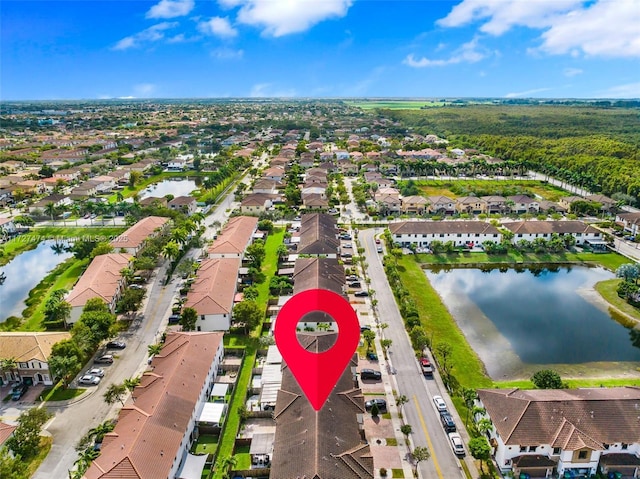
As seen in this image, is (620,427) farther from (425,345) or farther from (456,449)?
(425,345)

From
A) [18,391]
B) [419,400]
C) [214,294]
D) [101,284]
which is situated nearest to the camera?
[419,400]

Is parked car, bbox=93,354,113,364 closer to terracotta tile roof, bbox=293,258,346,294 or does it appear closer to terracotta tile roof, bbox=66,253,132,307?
terracotta tile roof, bbox=66,253,132,307

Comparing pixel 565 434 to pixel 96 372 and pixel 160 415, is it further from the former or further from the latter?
pixel 96 372

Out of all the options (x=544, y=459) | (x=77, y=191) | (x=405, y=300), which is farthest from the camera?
(x=77, y=191)

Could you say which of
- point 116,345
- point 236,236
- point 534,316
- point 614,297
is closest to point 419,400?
point 534,316

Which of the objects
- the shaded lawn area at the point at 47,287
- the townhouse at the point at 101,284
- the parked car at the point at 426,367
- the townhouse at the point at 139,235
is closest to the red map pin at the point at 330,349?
the parked car at the point at 426,367

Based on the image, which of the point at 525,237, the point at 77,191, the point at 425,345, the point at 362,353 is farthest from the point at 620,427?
the point at 77,191

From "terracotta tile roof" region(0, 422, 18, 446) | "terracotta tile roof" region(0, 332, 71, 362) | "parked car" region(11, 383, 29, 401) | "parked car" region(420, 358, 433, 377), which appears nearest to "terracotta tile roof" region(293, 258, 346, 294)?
"parked car" region(420, 358, 433, 377)
